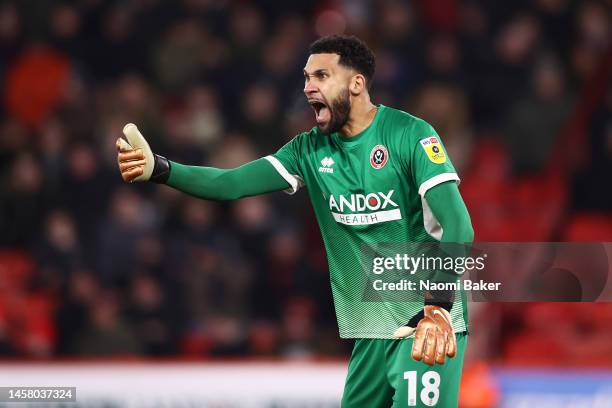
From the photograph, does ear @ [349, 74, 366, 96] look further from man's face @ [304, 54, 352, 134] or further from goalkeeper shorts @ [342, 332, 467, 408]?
goalkeeper shorts @ [342, 332, 467, 408]

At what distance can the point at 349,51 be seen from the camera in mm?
5340

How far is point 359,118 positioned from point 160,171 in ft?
3.09

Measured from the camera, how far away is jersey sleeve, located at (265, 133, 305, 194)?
555 cm

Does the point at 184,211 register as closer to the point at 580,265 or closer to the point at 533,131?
the point at 533,131

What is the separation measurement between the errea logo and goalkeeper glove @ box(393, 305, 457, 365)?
938mm

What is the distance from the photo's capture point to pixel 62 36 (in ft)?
37.8

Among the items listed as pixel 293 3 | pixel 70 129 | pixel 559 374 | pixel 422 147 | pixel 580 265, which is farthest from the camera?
pixel 293 3

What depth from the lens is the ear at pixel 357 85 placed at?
532 cm

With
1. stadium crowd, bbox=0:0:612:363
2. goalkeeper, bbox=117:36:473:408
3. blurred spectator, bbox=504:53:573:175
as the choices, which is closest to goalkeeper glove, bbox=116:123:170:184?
goalkeeper, bbox=117:36:473:408

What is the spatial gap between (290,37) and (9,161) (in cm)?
283

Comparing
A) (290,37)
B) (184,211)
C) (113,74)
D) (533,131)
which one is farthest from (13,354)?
(533,131)

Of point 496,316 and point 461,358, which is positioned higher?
point 496,316

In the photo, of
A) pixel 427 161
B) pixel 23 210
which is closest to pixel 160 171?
pixel 427 161

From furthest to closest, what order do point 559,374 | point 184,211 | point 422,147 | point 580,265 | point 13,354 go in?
point 184,211 → point 13,354 → point 559,374 → point 580,265 → point 422,147
